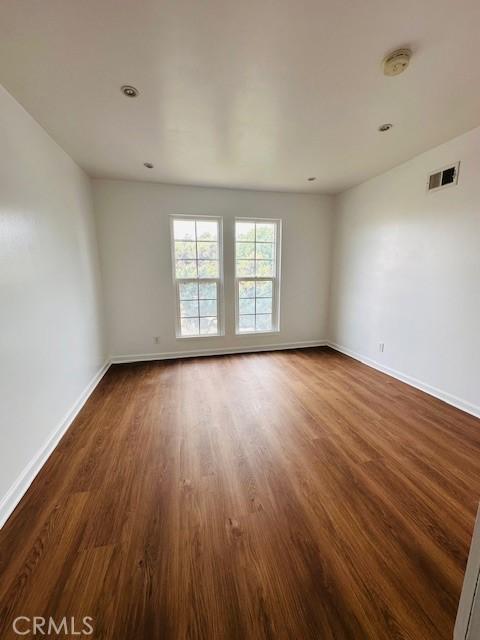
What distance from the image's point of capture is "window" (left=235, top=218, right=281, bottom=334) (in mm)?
4023

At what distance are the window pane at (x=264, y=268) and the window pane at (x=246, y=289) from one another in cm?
20

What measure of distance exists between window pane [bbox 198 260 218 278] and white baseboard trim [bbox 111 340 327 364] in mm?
1195

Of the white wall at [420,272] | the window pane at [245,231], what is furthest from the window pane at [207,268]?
the white wall at [420,272]

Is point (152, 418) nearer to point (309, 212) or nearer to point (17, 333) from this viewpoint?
point (17, 333)

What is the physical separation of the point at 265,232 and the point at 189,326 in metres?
1.95

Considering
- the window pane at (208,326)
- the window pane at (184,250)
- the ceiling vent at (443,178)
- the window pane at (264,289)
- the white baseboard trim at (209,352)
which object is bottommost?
the white baseboard trim at (209,352)

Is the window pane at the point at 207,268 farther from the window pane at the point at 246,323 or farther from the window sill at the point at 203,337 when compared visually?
the window sill at the point at 203,337

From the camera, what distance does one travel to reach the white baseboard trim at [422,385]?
94.3 inches

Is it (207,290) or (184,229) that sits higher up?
(184,229)

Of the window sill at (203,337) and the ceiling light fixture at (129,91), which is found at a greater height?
the ceiling light fixture at (129,91)

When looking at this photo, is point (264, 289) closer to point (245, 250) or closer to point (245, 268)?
point (245, 268)

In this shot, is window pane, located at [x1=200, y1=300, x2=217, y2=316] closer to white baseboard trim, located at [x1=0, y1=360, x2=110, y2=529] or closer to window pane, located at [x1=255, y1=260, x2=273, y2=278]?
window pane, located at [x1=255, y1=260, x2=273, y2=278]

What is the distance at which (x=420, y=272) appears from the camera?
111 inches

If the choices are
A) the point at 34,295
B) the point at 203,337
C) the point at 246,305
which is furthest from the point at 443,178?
the point at 34,295
